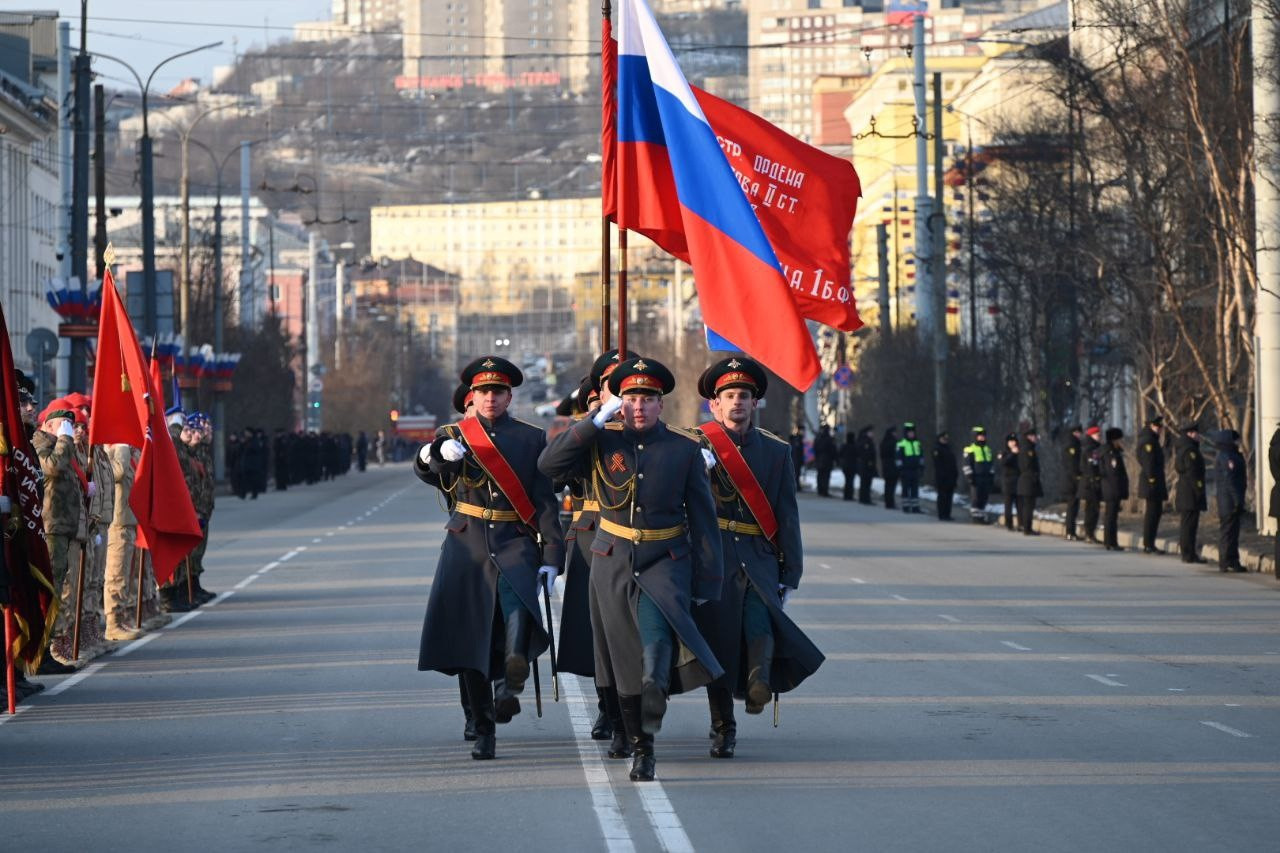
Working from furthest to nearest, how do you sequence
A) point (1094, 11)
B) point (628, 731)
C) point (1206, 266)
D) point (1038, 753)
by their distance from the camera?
point (1206, 266), point (1094, 11), point (1038, 753), point (628, 731)

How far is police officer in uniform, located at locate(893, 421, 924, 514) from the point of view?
4722cm

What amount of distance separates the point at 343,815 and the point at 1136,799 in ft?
11.1

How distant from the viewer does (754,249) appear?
46.4 ft

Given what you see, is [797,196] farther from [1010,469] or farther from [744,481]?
[1010,469]

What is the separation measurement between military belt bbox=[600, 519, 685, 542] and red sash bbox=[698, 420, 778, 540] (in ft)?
Answer: 1.98

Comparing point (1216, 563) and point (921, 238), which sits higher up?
point (921, 238)

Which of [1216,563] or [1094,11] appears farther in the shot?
[1094,11]

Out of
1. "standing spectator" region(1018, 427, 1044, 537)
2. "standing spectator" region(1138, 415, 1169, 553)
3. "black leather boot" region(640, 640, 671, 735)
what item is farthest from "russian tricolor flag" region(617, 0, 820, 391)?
"standing spectator" region(1018, 427, 1044, 537)

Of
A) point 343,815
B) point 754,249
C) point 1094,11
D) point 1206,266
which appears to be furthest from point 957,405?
point 343,815

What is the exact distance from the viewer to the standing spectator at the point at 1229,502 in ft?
87.9

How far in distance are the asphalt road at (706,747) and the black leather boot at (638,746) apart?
3.7 inches

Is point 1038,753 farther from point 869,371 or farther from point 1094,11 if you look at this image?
point 869,371

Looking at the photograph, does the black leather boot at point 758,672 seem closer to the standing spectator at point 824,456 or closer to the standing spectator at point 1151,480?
the standing spectator at point 1151,480

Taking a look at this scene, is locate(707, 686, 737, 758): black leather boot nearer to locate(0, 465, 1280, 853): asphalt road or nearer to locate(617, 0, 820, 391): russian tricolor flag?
locate(0, 465, 1280, 853): asphalt road
